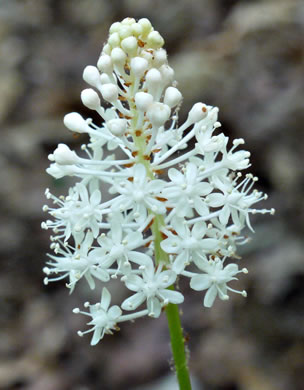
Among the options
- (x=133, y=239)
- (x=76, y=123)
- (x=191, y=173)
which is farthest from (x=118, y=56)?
(x=133, y=239)

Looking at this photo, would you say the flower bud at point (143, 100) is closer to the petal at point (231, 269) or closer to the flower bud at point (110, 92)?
the flower bud at point (110, 92)

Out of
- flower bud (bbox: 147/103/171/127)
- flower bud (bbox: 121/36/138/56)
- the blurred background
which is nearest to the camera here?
flower bud (bbox: 147/103/171/127)

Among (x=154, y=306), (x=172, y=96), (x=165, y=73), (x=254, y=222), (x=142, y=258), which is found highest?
(x=254, y=222)

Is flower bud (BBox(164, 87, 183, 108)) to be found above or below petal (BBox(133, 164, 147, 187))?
above

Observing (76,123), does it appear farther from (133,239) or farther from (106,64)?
(133,239)

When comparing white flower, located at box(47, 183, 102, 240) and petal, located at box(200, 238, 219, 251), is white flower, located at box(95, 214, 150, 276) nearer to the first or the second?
white flower, located at box(47, 183, 102, 240)

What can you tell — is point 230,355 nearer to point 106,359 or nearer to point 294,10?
point 106,359

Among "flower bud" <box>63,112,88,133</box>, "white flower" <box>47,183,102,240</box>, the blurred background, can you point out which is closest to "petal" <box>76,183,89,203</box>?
"white flower" <box>47,183,102,240</box>
